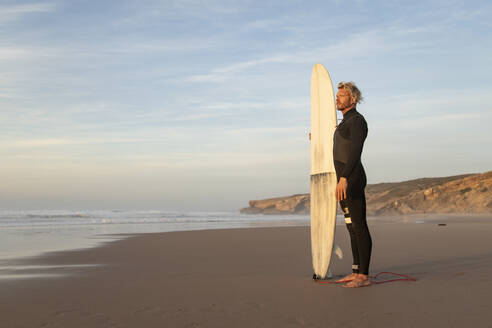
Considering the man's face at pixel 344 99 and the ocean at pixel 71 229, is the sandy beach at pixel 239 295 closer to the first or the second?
the man's face at pixel 344 99

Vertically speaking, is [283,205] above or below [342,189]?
below

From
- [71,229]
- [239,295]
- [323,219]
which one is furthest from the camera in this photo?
[71,229]

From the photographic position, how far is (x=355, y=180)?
12.5 feet

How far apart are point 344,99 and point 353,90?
12 cm

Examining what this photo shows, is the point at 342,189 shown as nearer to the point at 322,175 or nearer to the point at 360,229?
the point at 360,229

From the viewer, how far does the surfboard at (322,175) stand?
420 cm

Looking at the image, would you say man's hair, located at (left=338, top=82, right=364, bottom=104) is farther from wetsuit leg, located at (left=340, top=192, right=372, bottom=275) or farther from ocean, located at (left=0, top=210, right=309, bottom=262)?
ocean, located at (left=0, top=210, right=309, bottom=262)

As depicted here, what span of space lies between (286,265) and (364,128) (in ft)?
7.24

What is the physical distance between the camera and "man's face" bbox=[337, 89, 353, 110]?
4016 mm

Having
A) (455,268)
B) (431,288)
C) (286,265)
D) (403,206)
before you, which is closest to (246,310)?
(431,288)

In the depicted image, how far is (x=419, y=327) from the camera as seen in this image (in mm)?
2420

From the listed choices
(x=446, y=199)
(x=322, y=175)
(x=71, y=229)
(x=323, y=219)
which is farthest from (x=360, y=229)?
(x=446, y=199)

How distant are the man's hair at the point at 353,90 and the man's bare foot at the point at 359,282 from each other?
5.23 feet

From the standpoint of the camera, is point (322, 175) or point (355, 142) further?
point (322, 175)
